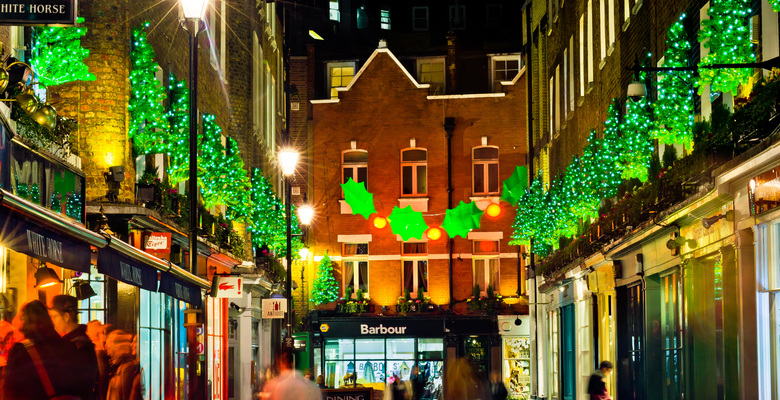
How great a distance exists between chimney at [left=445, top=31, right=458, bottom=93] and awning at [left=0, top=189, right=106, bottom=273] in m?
38.1

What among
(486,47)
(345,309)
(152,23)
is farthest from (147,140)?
(486,47)

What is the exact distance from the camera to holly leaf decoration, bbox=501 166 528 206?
3912cm

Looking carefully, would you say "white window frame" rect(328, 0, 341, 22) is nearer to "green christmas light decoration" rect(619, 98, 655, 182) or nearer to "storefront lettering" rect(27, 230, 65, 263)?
"green christmas light decoration" rect(619, 98, 655, 182)

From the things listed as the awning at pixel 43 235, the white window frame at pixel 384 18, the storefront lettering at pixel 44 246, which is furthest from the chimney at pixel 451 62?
the storefront lettering at pixel 44 246

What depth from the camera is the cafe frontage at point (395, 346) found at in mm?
45781

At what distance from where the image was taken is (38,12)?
10.5 m

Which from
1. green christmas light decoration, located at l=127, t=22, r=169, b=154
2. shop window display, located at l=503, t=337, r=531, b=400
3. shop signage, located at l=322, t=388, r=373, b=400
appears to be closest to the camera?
green christmas light decoration, located at l=127, t=22, r=169, b=154

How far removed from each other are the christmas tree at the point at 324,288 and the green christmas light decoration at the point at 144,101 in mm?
24383

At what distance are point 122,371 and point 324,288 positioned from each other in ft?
108

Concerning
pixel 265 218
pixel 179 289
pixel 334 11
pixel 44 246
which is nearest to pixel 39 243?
pixel 44 246

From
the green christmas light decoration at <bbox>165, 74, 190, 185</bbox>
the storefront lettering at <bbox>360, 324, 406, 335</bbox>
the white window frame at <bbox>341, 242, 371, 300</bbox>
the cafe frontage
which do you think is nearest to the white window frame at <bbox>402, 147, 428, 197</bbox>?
the white window frame at <bbox>341, 242, 371, 300</bbox>

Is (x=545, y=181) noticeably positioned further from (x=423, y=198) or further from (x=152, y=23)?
(x=152, y=23)

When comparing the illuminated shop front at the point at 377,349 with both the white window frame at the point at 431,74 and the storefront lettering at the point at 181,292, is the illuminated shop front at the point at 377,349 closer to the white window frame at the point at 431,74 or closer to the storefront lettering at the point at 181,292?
the white window frame at the point at 431,74

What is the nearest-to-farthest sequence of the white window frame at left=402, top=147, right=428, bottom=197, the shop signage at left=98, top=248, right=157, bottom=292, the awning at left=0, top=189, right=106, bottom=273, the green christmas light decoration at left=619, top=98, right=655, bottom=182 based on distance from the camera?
the awning at left=0, top=189, right=106, bottom=273, the shop signage at left=98, top=248, right=157, bottom=292, the green christmas light decoration at left=619, top=98, right=655, bottom=182, the white window frame at left=402, top=147, right=428, bottom=197
